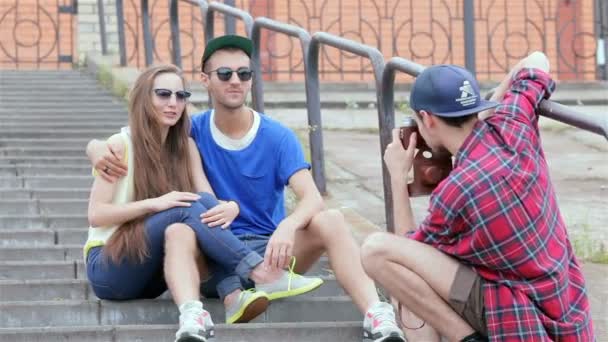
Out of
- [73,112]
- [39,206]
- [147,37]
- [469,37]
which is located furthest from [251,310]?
[469,37]

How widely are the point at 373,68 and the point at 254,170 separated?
912mm

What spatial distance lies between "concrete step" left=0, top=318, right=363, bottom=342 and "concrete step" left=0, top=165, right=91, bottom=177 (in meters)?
2.98

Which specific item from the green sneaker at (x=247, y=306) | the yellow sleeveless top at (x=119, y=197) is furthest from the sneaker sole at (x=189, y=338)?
the yellow sleeveless top at (x=119, y=197)

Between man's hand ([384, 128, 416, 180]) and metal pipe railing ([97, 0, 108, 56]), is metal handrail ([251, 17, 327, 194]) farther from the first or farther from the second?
metal pipe railing ([97, 0, 108, 56])

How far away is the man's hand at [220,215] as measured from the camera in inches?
188

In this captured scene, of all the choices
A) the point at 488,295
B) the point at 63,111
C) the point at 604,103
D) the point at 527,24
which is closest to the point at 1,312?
the point at 488,295

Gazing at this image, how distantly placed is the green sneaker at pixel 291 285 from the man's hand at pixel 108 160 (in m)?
0.69

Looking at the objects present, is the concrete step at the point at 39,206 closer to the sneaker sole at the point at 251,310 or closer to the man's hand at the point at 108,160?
the man's hand at the point at 108,160

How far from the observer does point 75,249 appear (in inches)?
234

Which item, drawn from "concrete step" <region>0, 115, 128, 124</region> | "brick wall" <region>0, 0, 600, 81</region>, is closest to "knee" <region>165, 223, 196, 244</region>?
"concrete step" <region>0, 115, 128, 124</region>

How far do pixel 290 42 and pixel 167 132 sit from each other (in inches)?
367

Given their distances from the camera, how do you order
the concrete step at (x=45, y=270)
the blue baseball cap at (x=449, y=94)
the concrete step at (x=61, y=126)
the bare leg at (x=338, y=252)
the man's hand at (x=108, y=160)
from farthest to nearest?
the concrete step at (x=61, y=126) → the concrete step at (x=45, y=270) → the man's hand at (x=108, y=160) → the bare leg at (x=338, y=252) → the blue baseball cap at (x=449, y=94)

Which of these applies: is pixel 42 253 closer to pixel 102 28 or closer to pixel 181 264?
pixel 181 264

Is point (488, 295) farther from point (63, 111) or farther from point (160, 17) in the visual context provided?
point (160, 17)
